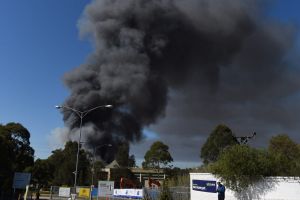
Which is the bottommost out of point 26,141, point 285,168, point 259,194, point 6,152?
point 259,194

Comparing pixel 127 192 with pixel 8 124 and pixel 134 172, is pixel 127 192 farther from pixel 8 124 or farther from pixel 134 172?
pixel 134 172

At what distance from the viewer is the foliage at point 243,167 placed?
85.0 feet

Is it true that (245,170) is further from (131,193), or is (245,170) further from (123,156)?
(123,156)

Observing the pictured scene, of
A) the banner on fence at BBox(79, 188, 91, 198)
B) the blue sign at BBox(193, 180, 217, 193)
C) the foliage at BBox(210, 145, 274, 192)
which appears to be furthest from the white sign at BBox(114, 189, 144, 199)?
the foliage at BBox(210, 145, 274, 192)

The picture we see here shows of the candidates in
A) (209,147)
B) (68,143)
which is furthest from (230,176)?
(68,143)

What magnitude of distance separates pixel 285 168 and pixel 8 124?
51.0m

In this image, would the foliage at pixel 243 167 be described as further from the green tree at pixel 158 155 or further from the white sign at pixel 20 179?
the green tree at pixel 158 155

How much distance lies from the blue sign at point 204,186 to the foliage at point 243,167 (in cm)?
137

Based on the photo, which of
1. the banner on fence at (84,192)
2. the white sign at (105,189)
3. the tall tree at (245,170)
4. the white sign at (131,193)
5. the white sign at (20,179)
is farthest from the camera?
the banner on fence at (84,192)

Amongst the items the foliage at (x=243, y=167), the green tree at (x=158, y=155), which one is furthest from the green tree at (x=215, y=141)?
the foliage at (x=243, y=167)

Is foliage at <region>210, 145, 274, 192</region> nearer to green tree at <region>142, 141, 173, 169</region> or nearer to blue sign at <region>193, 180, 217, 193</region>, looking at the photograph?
blue sign at <region>193, 180, 217, 193</region>

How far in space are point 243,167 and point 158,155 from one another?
69082 millimetres

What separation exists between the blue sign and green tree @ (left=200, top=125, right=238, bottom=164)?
153ft

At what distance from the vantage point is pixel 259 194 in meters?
25.4
